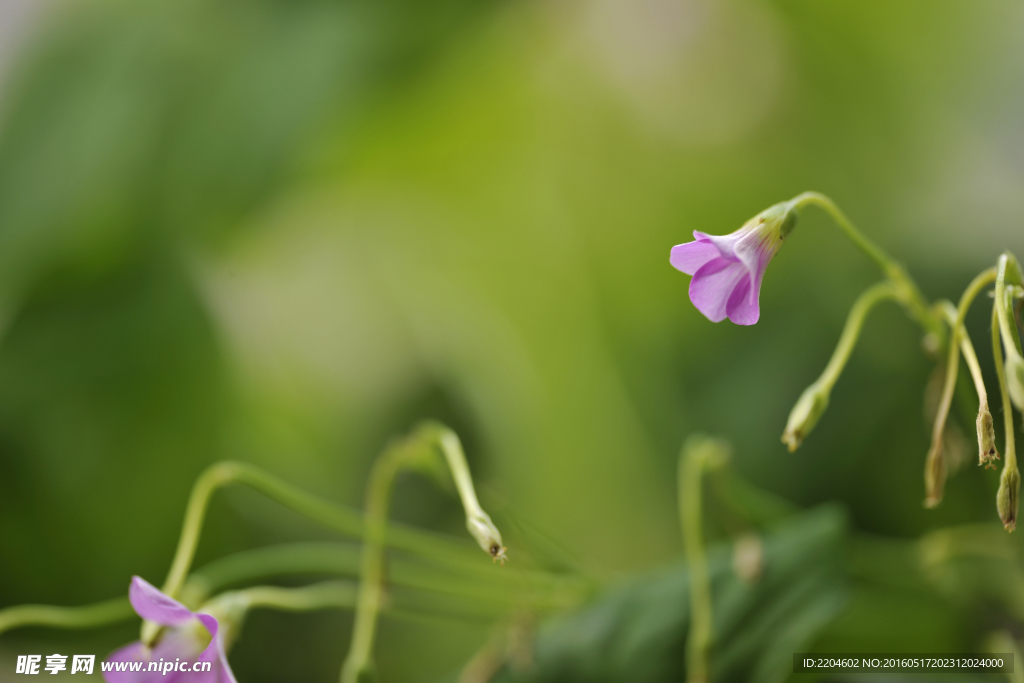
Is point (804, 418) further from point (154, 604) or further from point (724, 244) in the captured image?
point (154, 604)

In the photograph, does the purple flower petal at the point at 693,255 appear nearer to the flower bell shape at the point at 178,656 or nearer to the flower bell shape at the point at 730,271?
the flower bell shape at the point at 730,271

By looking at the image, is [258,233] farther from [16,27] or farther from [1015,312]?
[1015,312]

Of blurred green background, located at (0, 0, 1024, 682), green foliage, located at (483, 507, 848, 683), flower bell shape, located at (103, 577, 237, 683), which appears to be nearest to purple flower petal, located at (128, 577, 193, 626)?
flower bell shape, located at (103, 577, 237, 683)

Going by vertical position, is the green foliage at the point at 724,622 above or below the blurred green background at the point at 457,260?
below

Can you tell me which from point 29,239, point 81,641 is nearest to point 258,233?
point 29,239

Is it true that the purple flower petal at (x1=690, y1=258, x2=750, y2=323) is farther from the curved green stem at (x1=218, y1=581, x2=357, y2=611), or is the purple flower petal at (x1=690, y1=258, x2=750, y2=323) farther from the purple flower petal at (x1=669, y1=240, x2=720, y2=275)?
the curved green stem at (x1=218, y1=581, x2=357, y2=611)

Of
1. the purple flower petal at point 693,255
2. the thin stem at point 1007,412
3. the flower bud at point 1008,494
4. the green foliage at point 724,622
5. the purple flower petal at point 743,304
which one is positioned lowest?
the green foliage at point 724,622

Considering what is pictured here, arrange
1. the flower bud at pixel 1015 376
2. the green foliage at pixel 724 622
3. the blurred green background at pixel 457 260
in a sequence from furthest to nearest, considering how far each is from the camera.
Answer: the blurred green background at pixel 457 260, the green foliage at pixel 724 622, the flower bud at pixel 1015 376

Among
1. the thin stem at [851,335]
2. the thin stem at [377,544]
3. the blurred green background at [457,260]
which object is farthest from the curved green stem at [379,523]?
the blurred green background at [457,260]
